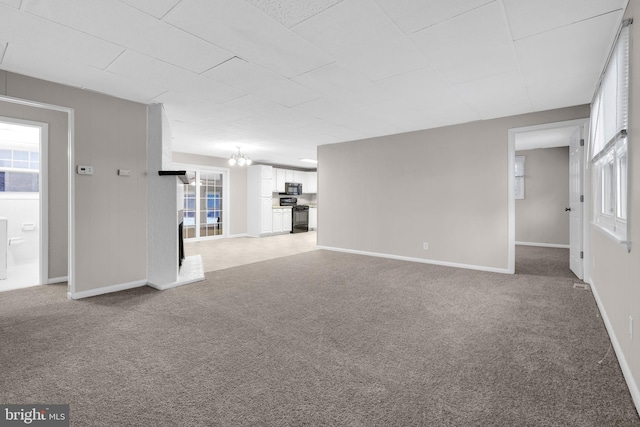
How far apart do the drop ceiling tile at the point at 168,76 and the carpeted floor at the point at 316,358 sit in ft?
7.84

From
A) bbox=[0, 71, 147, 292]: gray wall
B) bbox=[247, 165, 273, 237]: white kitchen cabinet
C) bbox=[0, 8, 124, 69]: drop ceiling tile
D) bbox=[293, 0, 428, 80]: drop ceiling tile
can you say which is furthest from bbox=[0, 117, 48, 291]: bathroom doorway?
bbox=[293, 0, 428, 80]: drop ceiling tile

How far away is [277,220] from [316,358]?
310 inches

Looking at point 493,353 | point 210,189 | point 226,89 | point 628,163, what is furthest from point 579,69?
point 210,189

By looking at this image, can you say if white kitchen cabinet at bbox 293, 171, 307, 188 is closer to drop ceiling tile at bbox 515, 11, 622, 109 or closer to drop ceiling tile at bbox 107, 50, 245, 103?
drop ceiling tile at bbox 107, 50, 245, 103

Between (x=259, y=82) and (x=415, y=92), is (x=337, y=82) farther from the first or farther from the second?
(x=415, y=92)

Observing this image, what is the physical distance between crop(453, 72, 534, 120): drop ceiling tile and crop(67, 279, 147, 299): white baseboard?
4.59 m

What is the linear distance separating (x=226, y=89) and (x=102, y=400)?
10.1ft

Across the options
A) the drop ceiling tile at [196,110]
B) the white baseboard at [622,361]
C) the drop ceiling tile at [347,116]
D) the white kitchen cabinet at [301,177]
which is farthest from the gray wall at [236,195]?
the white baseboard at [622,361]

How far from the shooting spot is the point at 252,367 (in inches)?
77.9

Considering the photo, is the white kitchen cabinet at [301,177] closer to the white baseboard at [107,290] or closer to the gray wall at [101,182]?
the gray wall at [101,182]

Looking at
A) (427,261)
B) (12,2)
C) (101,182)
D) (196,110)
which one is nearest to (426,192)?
(427,261)

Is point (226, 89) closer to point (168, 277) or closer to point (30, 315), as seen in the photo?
point (168, 277)

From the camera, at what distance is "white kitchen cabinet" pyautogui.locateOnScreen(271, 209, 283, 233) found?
9.65 m

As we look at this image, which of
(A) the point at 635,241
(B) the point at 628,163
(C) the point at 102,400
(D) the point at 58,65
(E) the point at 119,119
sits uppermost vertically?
(D) the point at 58,65
